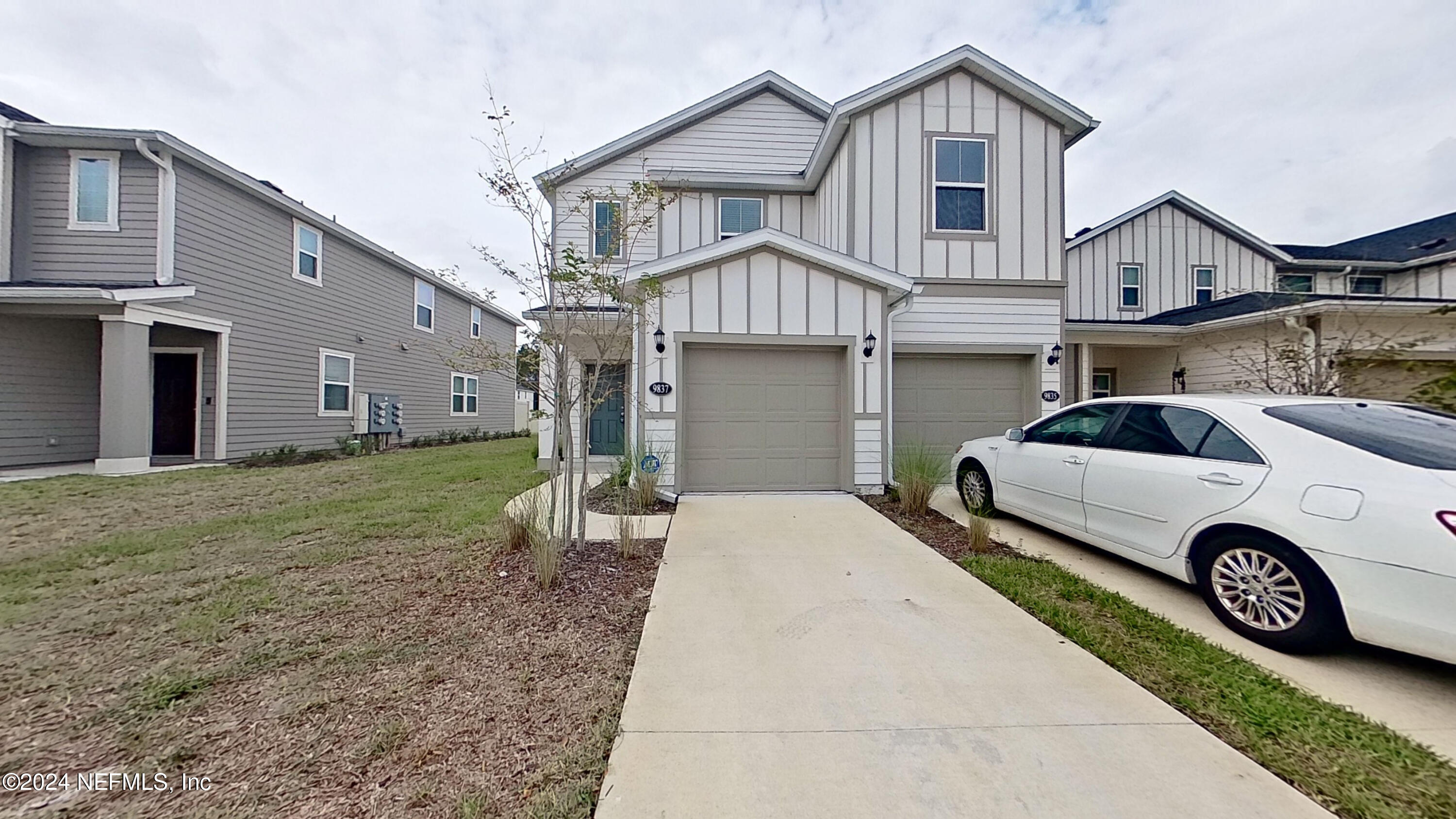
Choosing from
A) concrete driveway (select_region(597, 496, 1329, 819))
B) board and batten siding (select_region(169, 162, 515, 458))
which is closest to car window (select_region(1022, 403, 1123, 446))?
concrete driveway (select_region(597, 496, 1329, 819))

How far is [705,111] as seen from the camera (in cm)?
1075

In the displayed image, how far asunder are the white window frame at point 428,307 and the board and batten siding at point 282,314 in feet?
0.41

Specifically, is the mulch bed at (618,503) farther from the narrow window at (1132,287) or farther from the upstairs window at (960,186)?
the narrow window at (1132,287)

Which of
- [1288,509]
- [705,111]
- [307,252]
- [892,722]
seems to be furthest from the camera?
[307,252]

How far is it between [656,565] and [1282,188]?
749 inches

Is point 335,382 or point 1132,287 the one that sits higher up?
point 1132,287

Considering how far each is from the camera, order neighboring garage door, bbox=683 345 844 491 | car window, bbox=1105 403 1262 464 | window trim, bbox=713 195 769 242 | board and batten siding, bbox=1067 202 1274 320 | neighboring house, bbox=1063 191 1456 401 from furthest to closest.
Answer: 1. board and batten siding, bbox=1067 202 1274 320
2. window trim, bbox=713 195 769 242
3. neighboring house, bbox=1063 191 1456 401
4. neighboring garage door, bbox=683 345 844 491
5. car window, bbox=1105 403 1262 464

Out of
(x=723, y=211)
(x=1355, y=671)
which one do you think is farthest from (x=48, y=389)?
(x=1355, y=671)

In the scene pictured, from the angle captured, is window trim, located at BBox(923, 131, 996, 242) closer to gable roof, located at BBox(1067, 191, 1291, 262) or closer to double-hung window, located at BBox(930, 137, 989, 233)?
double-hung window, located at BBox(930, 137, 989, 233)

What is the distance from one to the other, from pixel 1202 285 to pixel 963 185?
9494 millimetres

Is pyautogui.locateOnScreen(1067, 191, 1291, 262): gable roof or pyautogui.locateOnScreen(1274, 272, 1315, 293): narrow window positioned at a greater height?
pyautogui.locateOnScreen(1067, 191, 1291, 262): gable roof

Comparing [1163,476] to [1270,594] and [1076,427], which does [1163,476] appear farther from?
[1076,427]

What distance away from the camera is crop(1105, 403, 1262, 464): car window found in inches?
134

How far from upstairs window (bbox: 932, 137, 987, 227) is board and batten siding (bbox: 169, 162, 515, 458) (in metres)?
8.03
